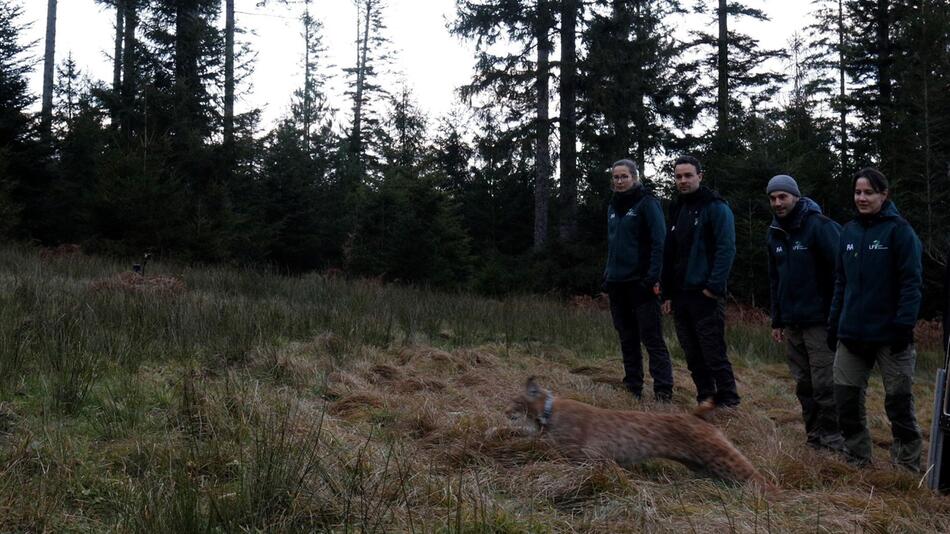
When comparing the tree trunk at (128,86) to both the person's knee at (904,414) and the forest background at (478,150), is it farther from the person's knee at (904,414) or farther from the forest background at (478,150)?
the person's knee at (904,414)

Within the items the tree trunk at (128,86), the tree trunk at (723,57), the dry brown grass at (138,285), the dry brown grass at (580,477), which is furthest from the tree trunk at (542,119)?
the dry brown grass at (580,477)

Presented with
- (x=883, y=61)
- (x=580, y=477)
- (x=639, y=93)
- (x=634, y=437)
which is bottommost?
(x=580, y=477)

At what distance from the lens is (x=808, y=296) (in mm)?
4809

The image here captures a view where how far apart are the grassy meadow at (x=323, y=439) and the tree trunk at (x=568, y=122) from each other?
11978mm

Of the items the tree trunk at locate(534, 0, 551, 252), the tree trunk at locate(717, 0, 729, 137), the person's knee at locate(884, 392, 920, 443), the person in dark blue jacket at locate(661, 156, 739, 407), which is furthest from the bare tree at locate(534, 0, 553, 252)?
the person's knee at locate(884, 392, 920, 443)

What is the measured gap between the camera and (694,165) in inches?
219

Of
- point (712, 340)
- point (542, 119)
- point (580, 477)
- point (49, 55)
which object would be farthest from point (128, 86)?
point (580, 477)

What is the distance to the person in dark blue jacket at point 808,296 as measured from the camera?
4.70m

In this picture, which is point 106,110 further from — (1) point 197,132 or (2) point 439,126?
(2) point 439,126

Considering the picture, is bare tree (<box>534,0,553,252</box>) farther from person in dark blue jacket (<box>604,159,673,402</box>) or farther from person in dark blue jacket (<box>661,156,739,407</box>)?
person in dark blue jacket (<box>661,156,739,407</box>)

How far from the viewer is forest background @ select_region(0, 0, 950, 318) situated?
16578 mm

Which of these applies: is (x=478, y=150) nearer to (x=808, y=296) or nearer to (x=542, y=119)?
(x=542, y=119)

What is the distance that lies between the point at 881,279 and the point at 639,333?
7.37 ft

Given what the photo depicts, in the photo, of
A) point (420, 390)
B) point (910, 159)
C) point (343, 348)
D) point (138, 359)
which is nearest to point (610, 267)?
point (420, 390)
